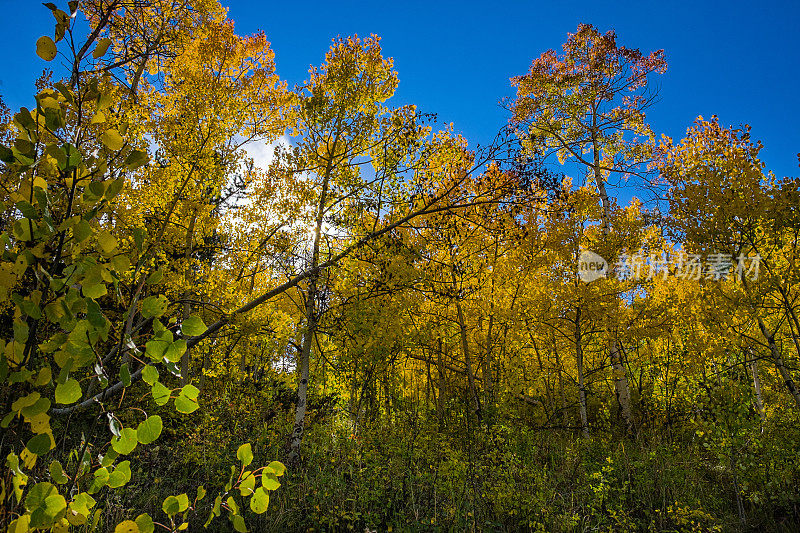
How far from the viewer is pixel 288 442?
6078 millimetres

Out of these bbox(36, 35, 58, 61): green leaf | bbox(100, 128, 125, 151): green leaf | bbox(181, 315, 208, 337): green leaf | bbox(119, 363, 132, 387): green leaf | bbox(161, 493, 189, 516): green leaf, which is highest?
bbox(36, 35, 58, 61): green leaf

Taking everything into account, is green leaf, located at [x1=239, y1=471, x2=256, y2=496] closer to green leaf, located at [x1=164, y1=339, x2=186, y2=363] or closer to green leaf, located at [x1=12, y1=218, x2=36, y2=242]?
green leaf, located at [x1=164, y1=339, x2=186, y2=363]

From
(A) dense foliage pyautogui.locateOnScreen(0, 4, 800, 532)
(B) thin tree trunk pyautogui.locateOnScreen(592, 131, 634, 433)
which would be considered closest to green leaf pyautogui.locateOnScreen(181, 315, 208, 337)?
(A) dense foliage pyautogui.locateOnScreen(0, 4, 800, 532)

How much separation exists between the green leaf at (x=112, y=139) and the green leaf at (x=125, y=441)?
21.9 inches

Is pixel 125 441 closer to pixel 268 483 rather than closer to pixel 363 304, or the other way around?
pixel 268 483

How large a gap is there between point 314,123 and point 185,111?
2.21m

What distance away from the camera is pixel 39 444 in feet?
2.43

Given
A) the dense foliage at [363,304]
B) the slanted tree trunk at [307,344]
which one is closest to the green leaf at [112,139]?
the dense foliage at [363,304]

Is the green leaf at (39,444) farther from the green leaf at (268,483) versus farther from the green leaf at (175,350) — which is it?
the green leaf at (268,483)

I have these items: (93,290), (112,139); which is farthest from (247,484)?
(112,139)

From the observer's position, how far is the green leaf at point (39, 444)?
725mm

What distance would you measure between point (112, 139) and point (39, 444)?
0.60 meters

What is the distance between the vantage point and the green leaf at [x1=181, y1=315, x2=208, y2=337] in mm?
785

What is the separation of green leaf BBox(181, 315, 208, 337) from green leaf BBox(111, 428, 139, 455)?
21cm
